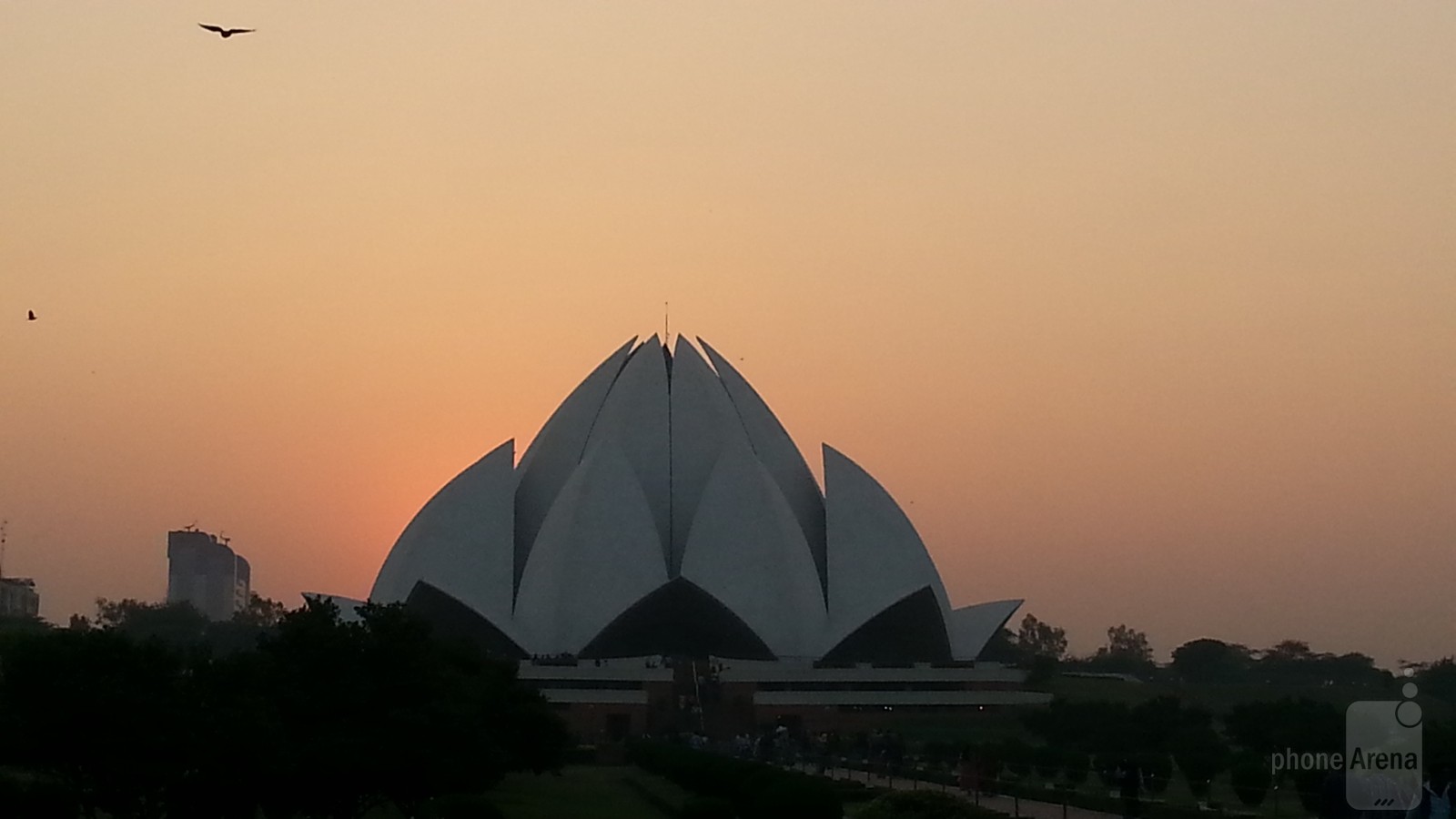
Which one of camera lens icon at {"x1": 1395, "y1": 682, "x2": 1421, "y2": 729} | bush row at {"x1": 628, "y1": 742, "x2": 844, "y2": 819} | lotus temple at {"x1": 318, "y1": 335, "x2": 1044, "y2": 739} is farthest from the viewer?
lotus temple at {"x1": 318, "y1": 335, "x2": 1044, "y2": 739}

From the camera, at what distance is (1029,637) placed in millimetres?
89812

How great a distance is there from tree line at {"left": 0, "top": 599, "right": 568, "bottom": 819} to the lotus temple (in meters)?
21.8

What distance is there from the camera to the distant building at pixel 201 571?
132 metres

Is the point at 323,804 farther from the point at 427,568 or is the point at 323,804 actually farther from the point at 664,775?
the point at 427,568

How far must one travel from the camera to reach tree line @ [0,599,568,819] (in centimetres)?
1705

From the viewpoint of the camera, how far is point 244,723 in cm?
1734

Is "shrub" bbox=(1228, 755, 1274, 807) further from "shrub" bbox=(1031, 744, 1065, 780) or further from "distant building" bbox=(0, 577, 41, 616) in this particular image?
"distant building" bbox=(0, 577, 41, 616)

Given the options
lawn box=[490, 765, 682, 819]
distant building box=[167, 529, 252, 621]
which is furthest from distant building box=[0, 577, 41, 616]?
lawn box=[490, 765, 682, 819]

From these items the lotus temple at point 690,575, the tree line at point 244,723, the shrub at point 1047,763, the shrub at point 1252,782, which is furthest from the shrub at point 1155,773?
the lotus temple at point 690,575

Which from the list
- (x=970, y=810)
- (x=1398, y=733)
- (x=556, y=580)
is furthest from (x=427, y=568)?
(x=1398, y=733)

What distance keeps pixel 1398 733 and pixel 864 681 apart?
3058 cm

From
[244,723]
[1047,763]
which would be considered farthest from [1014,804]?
[244,723]

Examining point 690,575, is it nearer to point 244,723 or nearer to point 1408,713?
point 244,723

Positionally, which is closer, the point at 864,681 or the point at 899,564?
the point at 864,681
